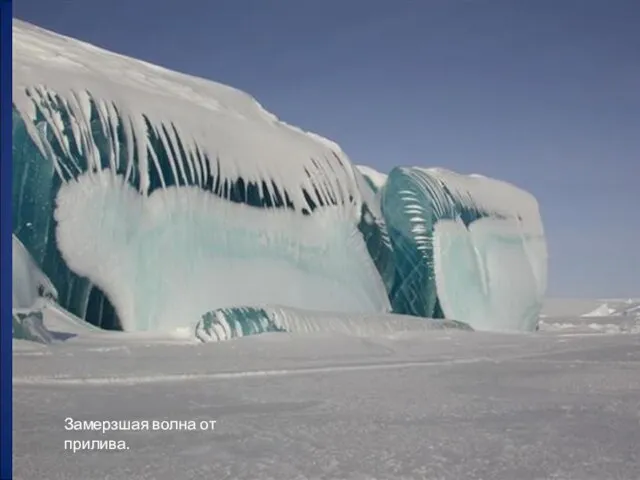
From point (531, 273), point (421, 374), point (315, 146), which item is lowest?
point (421, 374)

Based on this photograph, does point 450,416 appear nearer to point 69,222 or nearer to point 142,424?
point 142,424

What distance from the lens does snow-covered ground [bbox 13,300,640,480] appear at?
2389mm

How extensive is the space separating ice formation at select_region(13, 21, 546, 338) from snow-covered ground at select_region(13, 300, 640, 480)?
198 centimetres

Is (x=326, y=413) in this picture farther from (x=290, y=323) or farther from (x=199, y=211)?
(x=199, y=211)

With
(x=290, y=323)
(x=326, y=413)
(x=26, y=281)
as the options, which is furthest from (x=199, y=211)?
(x=326, y=413)

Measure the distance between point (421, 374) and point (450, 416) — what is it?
183 cm

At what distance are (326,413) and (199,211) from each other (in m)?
6.36

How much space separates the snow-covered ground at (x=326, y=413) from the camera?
94.0 inches

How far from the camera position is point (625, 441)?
2.76m

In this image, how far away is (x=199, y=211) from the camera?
9.40m

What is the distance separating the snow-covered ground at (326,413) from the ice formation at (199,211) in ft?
6.51

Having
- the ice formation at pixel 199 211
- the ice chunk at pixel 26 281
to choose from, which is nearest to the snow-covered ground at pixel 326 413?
the ice chunk at pixel 26 281

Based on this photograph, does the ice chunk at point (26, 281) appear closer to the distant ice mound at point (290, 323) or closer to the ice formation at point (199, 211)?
the ice formation at point (199, 211)

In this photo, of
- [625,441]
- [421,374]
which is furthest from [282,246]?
[625,441]
